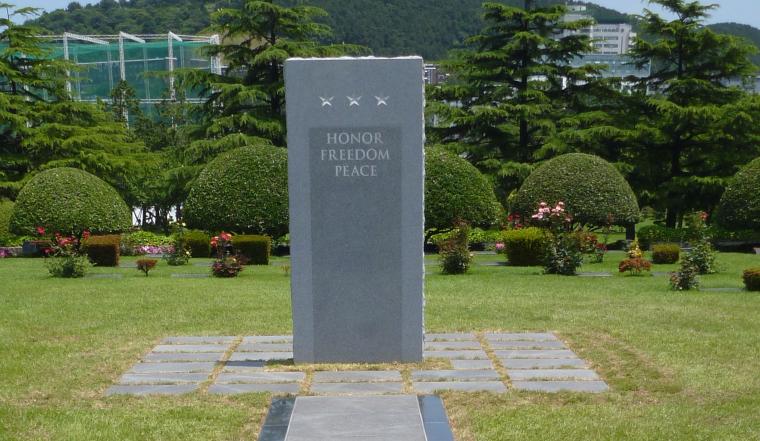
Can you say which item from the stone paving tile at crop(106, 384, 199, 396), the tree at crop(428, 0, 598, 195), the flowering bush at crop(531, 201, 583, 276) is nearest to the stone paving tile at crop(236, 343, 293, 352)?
the stone paving tile at crop(106, 384, 199, 396)

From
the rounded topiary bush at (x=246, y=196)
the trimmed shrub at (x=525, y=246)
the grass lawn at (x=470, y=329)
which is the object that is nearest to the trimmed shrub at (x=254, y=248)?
the rounded topiary bush at (x=246, y=196)

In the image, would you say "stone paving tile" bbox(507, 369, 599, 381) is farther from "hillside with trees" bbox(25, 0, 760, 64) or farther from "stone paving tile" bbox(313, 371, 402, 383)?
"hillside with trees" bbox(25, 0, 760, 64)

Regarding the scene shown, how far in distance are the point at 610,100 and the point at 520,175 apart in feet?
15.2

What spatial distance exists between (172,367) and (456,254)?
944 centimetres

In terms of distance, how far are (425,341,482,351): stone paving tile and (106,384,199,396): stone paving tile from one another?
7.54ft

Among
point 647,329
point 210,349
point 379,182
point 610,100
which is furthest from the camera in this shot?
point 610,100

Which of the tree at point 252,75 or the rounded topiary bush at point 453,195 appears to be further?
the tree at point 252,75

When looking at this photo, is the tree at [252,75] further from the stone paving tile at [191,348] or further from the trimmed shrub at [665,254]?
the stone paving tile at [191,348]

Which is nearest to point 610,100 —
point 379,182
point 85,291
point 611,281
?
point 611,281

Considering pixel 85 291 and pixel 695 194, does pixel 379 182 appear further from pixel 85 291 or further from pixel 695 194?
pixel 695 194

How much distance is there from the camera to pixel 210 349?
25.3ft

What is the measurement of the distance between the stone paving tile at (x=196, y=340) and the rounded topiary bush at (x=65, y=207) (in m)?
14.5

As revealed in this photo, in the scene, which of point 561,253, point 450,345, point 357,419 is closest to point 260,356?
point 450,345

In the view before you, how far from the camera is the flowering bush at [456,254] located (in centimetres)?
1585
